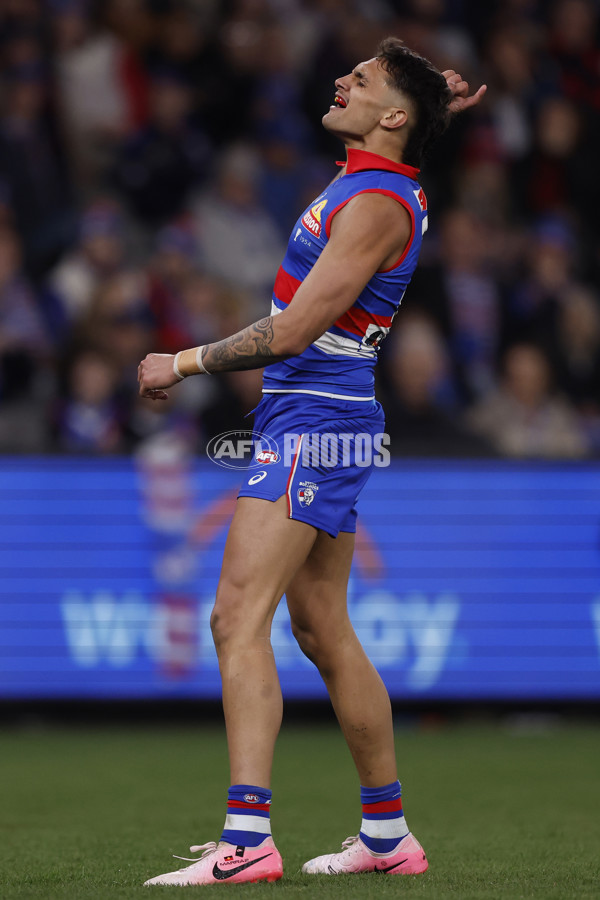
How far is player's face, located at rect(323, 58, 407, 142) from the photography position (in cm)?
360

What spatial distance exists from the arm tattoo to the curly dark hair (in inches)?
26.9

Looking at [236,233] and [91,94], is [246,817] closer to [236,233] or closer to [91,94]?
[236,233]

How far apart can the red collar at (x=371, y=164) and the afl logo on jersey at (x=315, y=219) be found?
0.42 feet

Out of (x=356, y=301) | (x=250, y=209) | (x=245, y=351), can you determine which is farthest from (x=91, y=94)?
(x=245, y=351)

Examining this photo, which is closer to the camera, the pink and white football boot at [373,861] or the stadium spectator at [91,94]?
the pink and white football boot at [373,861]

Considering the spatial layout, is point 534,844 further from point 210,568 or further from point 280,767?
point 210,568

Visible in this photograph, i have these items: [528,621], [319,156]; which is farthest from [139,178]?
[528,621]

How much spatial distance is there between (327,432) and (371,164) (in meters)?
0.76

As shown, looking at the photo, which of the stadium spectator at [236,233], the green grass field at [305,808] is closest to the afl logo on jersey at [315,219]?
the green grass field at [305,808]

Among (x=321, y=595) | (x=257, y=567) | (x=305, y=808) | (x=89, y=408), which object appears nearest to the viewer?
(x=257, y=567)

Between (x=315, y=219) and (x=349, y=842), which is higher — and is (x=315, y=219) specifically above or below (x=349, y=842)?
above

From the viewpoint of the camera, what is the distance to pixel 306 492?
3490mm

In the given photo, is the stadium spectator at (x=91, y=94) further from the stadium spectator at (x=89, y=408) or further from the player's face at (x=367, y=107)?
the player's face at (x=367, y=107)

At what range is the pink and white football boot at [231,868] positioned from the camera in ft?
10.6
